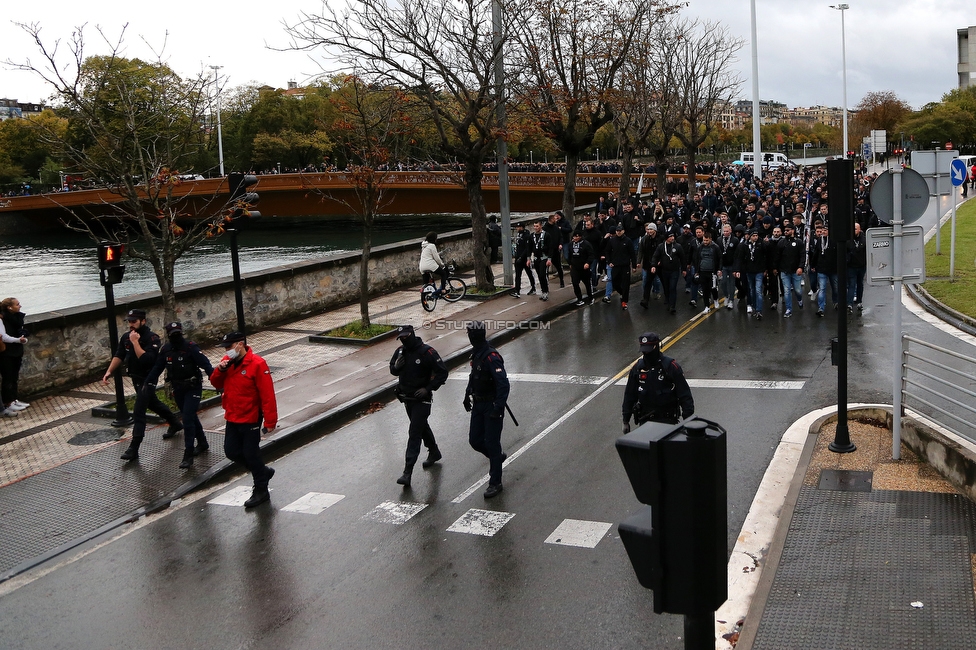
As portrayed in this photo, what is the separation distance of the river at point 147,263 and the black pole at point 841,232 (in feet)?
51.8

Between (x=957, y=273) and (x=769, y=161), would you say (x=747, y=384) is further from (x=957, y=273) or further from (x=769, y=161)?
(x=769, y=161)

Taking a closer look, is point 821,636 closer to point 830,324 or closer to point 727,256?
point 830,324

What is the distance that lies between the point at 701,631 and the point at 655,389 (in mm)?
5482

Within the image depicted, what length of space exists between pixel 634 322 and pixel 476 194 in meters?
5.80

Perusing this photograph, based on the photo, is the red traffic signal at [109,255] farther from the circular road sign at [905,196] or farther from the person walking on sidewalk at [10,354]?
the circular road sign at [905,196]

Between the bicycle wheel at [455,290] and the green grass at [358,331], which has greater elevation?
the bicycle wheel at [455,290]

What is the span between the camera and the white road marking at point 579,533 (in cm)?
778

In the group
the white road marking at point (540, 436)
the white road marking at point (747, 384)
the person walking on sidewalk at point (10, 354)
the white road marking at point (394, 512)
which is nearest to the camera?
the white road marking at point (394, 512)

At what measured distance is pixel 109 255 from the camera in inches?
496

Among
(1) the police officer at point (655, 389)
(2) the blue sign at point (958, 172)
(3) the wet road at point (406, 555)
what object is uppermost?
(2) the blue sign at point (958, 172)

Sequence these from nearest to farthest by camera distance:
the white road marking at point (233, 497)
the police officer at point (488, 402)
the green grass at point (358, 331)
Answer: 1. the police officer at point (488, 402)
2. the white road marking at point (233, 497)
3. the green grass at point (358, 331)

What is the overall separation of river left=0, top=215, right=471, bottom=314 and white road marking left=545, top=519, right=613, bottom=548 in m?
16.6

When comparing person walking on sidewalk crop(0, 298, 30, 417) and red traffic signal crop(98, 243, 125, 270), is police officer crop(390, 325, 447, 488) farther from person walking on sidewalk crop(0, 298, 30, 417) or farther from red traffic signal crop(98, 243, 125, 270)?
person walking on sidewalk crop(0, 298, 30, 417)

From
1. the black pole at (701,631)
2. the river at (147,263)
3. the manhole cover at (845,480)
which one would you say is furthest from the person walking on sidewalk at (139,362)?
the river at (147,263)
